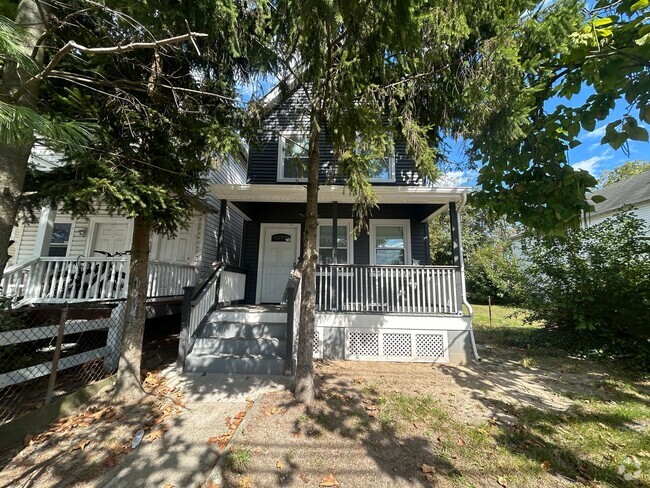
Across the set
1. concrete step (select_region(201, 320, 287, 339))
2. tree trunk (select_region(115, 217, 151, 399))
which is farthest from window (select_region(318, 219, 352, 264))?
tree trunk (select_region(115, 217, 151, 399))

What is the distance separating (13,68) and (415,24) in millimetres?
3886

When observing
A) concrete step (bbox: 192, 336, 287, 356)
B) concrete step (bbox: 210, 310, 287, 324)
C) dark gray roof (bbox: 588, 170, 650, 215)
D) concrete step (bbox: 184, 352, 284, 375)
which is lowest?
concrete step (bbox: 184, 352, 284, 375)

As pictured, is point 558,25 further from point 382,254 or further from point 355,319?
point 355,319

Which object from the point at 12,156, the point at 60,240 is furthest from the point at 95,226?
the point at 12,156

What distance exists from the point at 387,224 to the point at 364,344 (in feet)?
12.1

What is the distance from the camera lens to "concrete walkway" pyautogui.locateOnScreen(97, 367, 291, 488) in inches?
94.3

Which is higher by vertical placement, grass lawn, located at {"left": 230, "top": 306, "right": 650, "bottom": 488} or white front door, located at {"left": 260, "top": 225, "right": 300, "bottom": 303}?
white front door, located at {"left": 260, "top": 225, "right": 300, "bottom": 303}

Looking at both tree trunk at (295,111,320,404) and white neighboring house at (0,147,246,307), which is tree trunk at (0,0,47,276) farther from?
tree trunk at (295,111,320,404)

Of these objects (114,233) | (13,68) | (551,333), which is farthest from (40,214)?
(551,333)

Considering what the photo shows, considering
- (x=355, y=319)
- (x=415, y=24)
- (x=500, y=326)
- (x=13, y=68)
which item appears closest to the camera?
(x=13, y=68)

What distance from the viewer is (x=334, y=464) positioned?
253 cm

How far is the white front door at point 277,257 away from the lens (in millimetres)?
8156

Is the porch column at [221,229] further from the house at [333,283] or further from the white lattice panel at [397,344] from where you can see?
the white lattice panel at [397,344]

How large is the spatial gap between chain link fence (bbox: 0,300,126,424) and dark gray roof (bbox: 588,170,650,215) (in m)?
19.4
